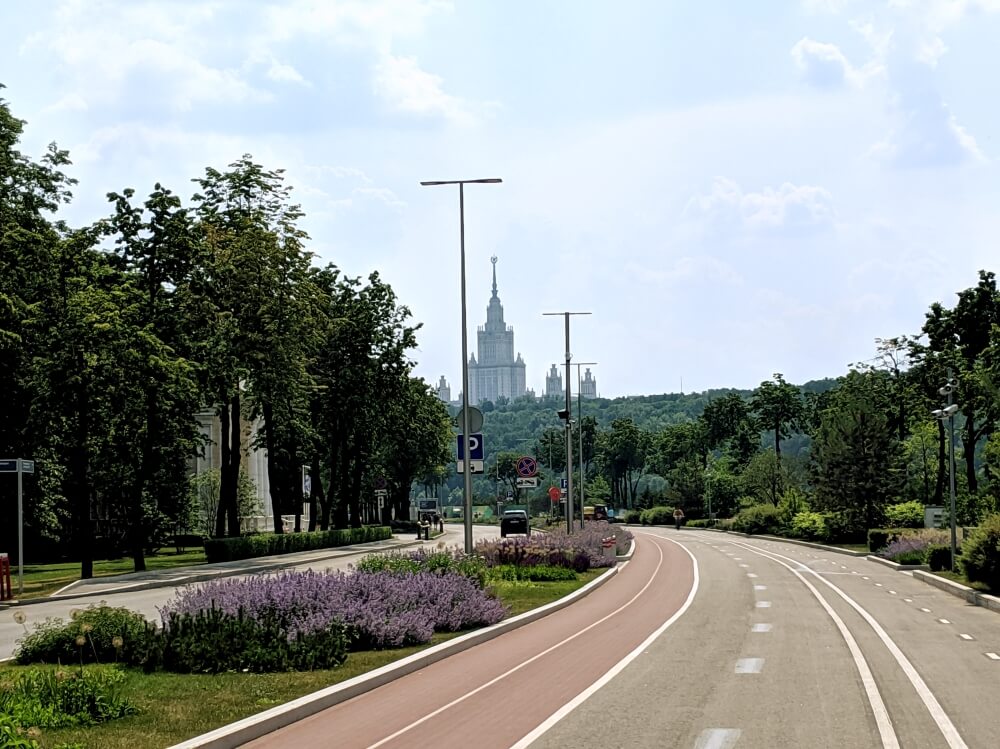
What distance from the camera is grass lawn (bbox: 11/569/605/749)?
32.7ft

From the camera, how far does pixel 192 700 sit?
11.9 metres

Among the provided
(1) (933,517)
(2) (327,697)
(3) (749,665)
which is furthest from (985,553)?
(2) (327,697)

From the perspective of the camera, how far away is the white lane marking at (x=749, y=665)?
15.2 metres

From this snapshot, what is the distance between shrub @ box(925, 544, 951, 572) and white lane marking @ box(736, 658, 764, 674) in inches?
940

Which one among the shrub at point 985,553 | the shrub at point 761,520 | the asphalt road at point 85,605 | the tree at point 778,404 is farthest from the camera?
the tree at point 778,404

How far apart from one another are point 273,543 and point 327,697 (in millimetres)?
39154

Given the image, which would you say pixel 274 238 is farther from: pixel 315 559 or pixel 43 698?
pixel 43 698

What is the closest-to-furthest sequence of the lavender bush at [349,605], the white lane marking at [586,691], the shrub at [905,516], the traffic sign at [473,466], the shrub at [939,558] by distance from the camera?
the white lane marking at [586,691], the lavender bush at [349,605], the traffic sign at [473,466], the shrub at [939,558], the shrub at [905,516]

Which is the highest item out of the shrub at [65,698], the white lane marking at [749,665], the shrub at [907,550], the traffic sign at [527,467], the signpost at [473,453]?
the signpost at [473,453]

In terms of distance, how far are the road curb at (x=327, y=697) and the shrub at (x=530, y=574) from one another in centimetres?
1072

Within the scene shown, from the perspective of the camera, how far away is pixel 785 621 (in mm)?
22656

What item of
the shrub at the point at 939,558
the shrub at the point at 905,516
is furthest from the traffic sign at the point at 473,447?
the shrub at the point at 905,516

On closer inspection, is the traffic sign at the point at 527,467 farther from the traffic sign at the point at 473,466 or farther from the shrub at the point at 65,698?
the shrub at the point at 65,698

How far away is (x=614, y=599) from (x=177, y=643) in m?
15.3
